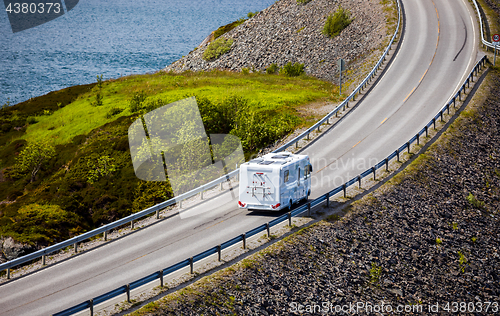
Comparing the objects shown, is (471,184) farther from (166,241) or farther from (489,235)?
(166,241)

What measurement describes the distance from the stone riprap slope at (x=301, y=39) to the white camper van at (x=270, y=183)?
30948 millimetres

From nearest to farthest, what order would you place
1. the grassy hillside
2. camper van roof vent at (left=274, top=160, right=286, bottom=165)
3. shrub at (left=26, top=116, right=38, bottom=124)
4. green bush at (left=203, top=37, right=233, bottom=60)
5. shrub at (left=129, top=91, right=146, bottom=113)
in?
camper van roof vent at (left=274, top=160, right=286, bottom=165) → the grassy hillside → shrub at (left=129, top=91, right=146, bottom=113) → shrub at (left=26, top=116, right=38, bottom=124) → green bush at (left=203, top=37, right=233, bottom=60)

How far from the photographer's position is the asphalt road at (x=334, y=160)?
52.5 feet

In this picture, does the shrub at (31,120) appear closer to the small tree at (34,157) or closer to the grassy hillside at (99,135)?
the grassy hillside at (99,135)

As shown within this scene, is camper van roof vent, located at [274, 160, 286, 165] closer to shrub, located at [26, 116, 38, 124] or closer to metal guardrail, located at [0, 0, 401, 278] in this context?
metal guardrail, located at [0, 0, 401, 278]

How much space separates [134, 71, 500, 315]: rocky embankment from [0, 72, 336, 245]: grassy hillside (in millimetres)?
11410

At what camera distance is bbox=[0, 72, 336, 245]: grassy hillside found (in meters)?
26.3

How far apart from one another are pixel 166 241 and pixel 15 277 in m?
6.00

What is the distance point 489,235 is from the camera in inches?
848

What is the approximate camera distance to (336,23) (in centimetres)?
5675

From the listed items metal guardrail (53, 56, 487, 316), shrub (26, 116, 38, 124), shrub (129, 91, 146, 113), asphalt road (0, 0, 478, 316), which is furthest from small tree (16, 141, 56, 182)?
metal guardrail (53, 56, 487, 316)

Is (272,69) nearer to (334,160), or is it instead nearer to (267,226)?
(334,160)

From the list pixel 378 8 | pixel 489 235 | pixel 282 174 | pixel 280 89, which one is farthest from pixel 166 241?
pixel 378 8

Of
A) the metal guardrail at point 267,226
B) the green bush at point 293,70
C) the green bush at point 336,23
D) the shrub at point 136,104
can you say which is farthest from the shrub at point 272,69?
the metal guardrail at point 267,226
